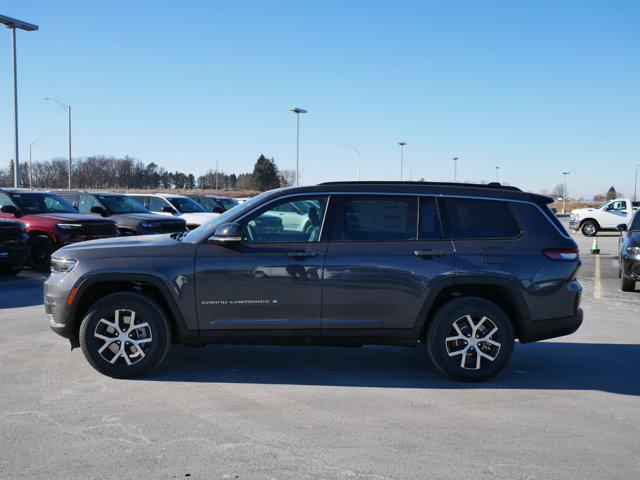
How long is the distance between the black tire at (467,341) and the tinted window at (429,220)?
627 mm

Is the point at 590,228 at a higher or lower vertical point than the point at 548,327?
higher

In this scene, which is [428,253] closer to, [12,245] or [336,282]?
[336,282]

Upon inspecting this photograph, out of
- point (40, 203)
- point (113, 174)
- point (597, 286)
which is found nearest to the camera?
point (597, 286)

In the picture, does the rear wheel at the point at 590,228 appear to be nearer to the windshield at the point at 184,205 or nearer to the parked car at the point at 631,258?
the windshield at the point at 184,205

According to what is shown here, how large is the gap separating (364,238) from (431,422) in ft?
5.79

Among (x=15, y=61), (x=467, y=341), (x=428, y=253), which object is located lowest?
(x=467, y=341)

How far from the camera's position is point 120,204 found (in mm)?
17125

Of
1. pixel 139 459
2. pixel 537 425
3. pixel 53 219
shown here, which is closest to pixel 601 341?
pixel 537 425

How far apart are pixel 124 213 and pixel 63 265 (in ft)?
36.9

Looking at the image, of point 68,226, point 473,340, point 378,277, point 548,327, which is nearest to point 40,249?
point 68,226

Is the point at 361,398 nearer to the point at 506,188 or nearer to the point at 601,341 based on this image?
the point at 506,188

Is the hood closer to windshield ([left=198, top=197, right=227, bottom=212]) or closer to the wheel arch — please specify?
windshield ([left=198, top=197, right=227, bottom=212])

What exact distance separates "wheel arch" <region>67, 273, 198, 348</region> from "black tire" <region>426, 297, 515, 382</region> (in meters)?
2.18

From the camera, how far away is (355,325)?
5.65 meters
